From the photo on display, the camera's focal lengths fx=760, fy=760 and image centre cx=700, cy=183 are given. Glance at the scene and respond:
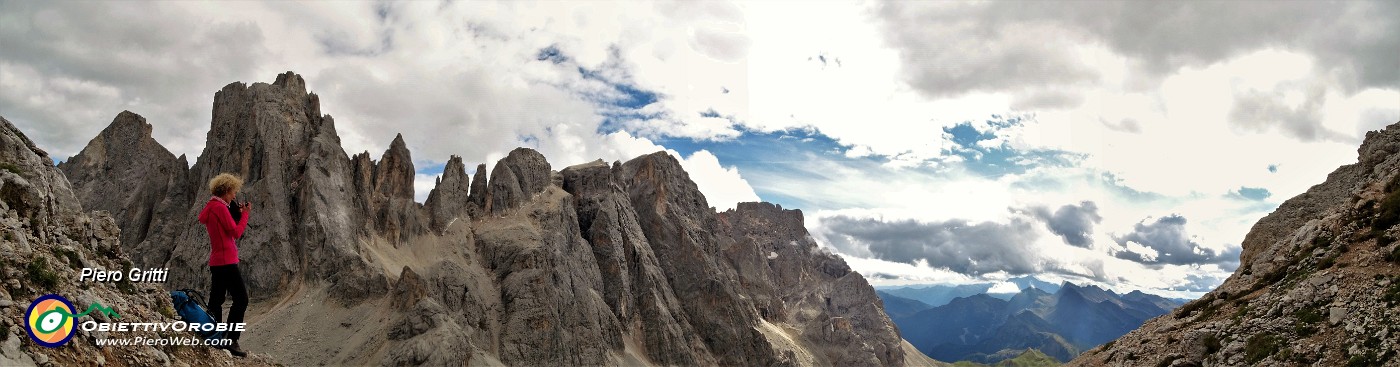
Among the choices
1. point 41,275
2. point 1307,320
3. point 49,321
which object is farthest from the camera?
point 1307,320

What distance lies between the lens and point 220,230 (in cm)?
1630

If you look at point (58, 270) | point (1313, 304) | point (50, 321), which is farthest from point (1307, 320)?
point (58, 270)

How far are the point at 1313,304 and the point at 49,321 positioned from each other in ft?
116

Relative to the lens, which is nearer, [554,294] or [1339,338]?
[1339,338]

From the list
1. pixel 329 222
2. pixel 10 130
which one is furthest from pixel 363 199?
pixel 10 130

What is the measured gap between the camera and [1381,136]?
39625 mm

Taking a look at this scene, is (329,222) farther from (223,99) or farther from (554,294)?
(554,294)

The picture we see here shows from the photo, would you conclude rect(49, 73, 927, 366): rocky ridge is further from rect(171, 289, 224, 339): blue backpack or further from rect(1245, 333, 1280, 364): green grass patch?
rect(1245, 333, 1280, 364): green grass patch

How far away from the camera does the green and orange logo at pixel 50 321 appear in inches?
479

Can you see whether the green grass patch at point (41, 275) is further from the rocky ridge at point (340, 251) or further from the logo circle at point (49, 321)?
the rocky ridge at point (340, 251)

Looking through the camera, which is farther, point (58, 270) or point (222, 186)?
point (222, 186)

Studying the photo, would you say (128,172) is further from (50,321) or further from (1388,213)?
(1388,213)

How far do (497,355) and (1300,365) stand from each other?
15600 centimetres

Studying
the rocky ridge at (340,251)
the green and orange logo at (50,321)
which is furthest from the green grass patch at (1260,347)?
the rocky ridge at (340,251)
